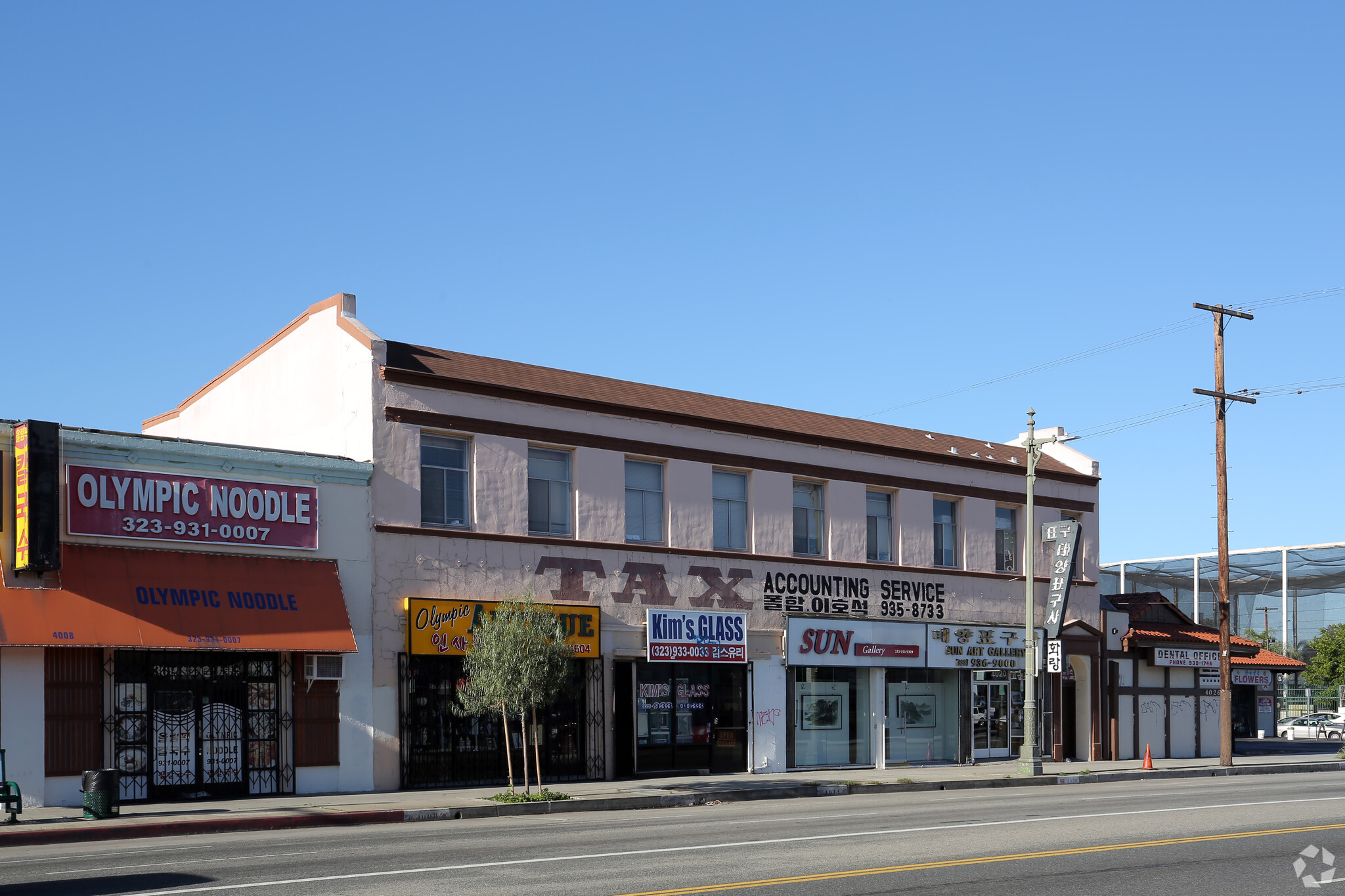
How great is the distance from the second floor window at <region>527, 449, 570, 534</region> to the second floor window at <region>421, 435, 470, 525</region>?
1.44 metres

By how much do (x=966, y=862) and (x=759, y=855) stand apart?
7.11 ft

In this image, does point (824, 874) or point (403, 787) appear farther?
point (403, 787)

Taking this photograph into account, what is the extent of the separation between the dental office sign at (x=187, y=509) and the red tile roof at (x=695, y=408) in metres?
3.27

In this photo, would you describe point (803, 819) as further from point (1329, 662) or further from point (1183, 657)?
point (1329, 662)

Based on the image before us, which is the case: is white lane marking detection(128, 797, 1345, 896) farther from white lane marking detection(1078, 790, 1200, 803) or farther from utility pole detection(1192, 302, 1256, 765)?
utility pole detection(1192, 302, 1256, 765)

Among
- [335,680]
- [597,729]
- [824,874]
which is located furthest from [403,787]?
[824,874]

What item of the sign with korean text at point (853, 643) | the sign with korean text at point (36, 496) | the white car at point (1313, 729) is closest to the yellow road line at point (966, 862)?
the sign with korean text at point (36, 496)

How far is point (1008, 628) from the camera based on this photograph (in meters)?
34.5

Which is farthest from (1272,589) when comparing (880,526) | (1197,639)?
(880,526)

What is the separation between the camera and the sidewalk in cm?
1759

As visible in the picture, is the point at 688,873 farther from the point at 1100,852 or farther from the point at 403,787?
the point at 403,787

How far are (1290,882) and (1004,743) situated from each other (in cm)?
2390

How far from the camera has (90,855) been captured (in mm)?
14531

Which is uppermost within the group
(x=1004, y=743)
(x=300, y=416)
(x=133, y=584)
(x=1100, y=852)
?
(x=300, y=416)
